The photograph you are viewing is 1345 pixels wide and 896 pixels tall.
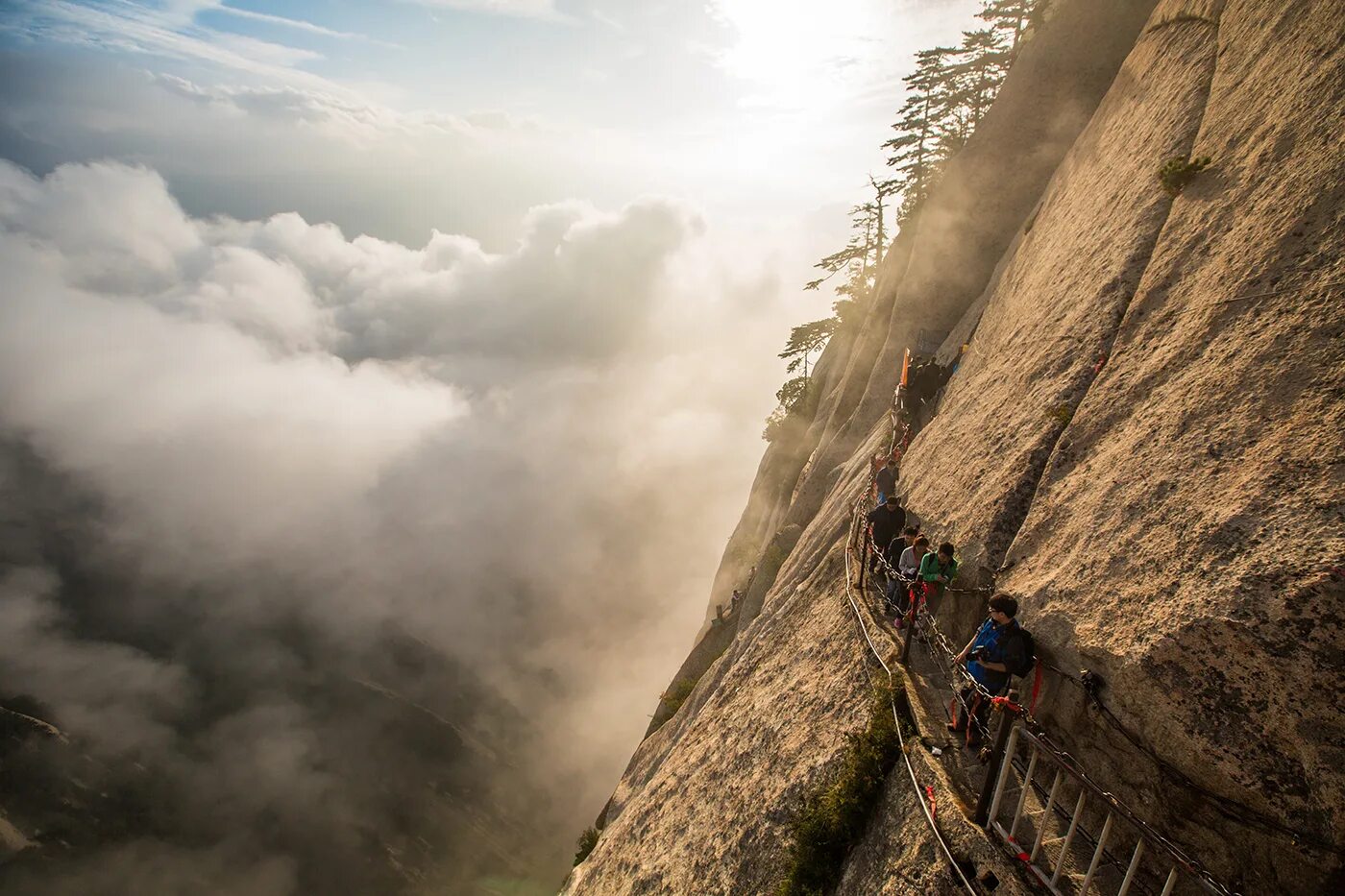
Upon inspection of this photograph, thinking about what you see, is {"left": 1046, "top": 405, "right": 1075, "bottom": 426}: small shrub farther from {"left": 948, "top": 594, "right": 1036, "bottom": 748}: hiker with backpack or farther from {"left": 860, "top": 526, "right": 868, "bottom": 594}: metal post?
{"left": 948, "top": 594, "right": 1036, "bottom": 748}: hiker with backpack

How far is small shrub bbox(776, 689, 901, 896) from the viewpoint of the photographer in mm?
9555

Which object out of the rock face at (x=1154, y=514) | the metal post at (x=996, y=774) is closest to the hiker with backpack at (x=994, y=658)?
the rock face at (x=1154, y=514)

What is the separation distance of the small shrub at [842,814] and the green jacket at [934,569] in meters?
3.02

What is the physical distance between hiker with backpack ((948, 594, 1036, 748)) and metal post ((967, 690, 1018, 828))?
115 cm

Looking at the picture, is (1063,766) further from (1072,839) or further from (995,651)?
(995,651)

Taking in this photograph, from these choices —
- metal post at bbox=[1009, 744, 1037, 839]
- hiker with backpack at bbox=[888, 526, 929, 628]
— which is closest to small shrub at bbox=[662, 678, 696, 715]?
hiker with backpack at bbox=[888, 526, 929, 628]

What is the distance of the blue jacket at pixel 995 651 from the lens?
8805 millimetres

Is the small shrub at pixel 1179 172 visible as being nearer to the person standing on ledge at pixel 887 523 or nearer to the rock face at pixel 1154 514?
the rock face at pixel 1154 514

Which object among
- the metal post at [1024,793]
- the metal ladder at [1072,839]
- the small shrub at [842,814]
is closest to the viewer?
the metal ladder at [1072,839]

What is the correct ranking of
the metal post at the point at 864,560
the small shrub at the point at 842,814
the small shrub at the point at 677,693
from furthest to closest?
the small shrub at the point at 677,693 < the metal post at the point at 864,560 < the small shrub at the point at 842,814

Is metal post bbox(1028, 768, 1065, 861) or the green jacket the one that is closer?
metal post bbox(1028, 768, 1065, 861)

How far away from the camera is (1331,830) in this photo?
19.3ft

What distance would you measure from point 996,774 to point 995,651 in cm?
192

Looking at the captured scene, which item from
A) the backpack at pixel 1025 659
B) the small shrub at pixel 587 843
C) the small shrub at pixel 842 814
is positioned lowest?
the small shrub at pixel 587 843
